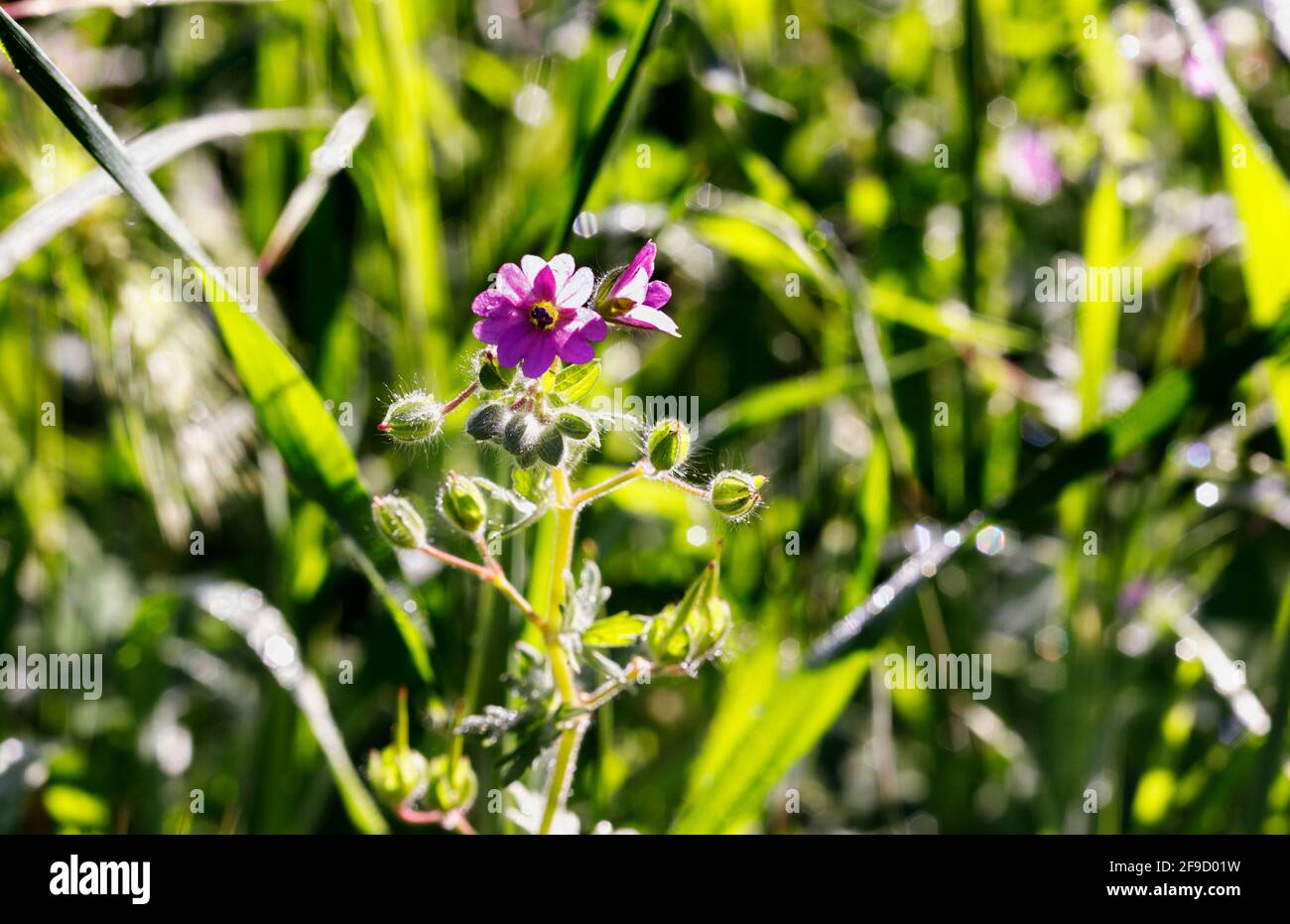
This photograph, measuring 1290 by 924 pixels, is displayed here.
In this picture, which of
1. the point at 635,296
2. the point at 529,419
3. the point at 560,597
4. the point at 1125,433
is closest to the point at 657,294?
the point at 635,296

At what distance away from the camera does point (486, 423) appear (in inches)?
A: 28.2

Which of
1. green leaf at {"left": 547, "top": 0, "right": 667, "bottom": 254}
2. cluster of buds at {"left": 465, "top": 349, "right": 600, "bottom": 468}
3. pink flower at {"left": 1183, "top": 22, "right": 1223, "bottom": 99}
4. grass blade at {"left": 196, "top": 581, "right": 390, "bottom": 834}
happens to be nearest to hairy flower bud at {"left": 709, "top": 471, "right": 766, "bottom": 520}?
cluster of buds at {"left": 465, "top": 349, "right": 600, "bottom": 468}

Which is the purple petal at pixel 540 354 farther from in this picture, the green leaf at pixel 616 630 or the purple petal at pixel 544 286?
the green leaf at pixel 616 630

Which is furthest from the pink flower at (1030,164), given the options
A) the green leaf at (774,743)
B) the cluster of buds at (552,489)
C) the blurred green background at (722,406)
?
the cluster of buds at (552,489)

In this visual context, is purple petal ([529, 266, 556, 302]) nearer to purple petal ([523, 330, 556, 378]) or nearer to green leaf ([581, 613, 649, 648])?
purple petal ([523, 330, 556, 378])

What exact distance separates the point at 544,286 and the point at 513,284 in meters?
0.02

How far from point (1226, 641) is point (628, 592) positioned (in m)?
0.93

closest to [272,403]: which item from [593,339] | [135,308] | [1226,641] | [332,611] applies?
[593,339]

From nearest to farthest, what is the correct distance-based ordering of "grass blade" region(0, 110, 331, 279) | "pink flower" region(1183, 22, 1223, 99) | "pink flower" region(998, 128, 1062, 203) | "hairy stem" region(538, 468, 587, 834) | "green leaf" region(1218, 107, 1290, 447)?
1. "hairy stem" region(538, 468, 587, 834)
2. "grass blade" region(0, 110, 331, 279)
3. "green leaf" region(1218, 107, 1290, 447)
4. "pink flower" region(1183, 22, 1223, 99)
5. "pink flower" region(998, 128, 1062, 203)

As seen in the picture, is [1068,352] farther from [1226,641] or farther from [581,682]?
[581,682]

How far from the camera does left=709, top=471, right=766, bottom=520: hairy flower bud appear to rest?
0.77 m

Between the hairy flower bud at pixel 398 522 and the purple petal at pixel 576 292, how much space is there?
0.20m

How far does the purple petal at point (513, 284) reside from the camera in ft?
2.35

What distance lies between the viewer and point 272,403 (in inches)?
35.2
